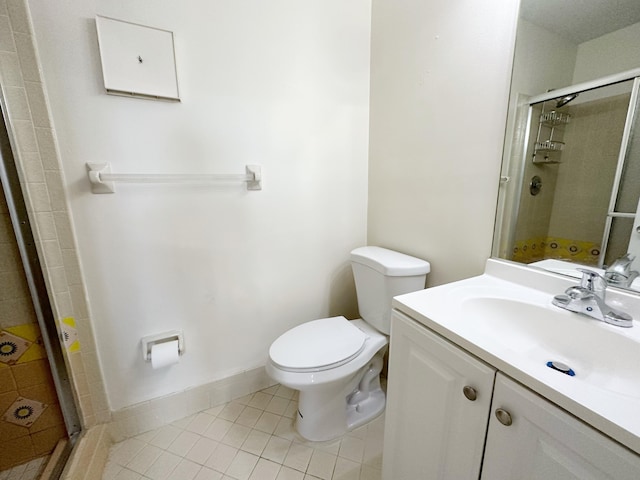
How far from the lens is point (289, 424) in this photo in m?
1.38

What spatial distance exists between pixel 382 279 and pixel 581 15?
1.10 m

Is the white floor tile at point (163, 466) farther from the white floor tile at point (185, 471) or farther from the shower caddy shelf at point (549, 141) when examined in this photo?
the shower caddy shelf at point (549, 141)

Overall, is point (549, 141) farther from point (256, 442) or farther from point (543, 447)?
point (256, 442)

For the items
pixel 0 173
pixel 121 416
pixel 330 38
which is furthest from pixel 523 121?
pixel 121 416

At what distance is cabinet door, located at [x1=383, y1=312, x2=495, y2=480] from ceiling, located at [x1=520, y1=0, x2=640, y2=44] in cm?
99

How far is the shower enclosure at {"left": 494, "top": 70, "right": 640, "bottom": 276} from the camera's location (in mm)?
758

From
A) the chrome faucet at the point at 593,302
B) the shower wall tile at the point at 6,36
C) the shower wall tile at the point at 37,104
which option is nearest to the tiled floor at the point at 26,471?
the shower wall tile at the point at 37,104

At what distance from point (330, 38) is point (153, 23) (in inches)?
32.2

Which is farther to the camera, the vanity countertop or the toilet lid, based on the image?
the toilet lid

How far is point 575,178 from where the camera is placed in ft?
2.81

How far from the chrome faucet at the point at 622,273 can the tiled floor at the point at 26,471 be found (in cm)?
213

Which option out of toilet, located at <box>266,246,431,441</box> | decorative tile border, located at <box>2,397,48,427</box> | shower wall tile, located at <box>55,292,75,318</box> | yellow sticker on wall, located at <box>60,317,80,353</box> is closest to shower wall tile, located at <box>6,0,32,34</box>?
shower wall tile, located at <box>55,292,75,318</box>

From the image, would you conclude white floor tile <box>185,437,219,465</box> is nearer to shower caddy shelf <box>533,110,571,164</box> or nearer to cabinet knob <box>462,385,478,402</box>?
cabinet knob <box>462,385,478,402</box>

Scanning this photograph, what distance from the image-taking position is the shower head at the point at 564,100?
0.85m
